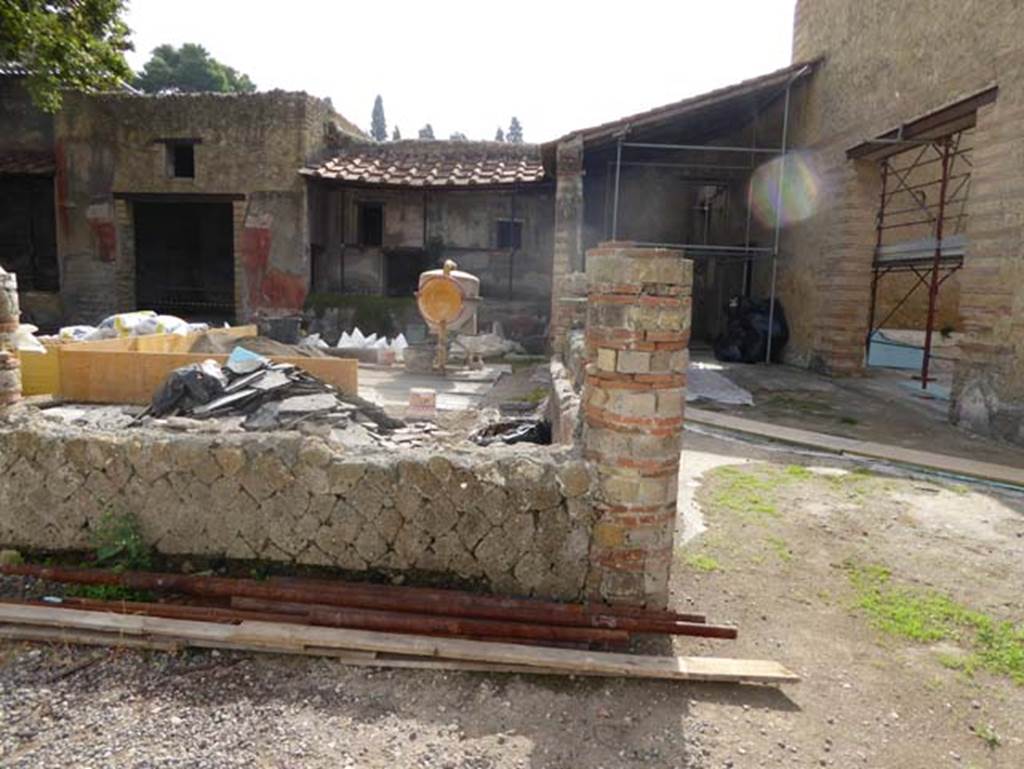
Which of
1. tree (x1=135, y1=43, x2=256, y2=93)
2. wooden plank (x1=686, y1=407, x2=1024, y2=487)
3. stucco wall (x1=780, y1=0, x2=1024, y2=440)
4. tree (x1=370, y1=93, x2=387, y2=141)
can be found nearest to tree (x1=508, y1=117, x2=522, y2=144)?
tree (x1=370, y1=93, x2=387, y2=141)

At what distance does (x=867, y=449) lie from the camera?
706 centimetres

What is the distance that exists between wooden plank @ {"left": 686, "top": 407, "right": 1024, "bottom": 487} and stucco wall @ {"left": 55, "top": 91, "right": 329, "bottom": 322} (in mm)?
12040

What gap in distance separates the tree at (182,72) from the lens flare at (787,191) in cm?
2984

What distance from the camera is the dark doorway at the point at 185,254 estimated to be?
832 inches

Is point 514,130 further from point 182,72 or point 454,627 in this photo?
point 454,627

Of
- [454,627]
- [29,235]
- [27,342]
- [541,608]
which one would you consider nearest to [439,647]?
[454,627]

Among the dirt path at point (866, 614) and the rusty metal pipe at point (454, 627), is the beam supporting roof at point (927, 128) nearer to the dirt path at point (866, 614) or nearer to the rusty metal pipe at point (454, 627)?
the dirt path at point (866, 614)

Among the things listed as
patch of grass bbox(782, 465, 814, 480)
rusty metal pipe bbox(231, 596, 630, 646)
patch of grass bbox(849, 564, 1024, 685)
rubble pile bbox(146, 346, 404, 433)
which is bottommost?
patch of grass bbox(849, 564, 1024, 685)

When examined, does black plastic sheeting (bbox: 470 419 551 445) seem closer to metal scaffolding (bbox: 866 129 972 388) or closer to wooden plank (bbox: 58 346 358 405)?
wooden plank (bbox: 58 346 358 405)

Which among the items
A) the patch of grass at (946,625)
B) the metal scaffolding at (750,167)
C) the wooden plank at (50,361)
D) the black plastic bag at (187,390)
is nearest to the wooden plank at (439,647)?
the patch of grass at (946,625)

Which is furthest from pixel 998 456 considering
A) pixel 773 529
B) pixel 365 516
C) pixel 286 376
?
pixel 286 376

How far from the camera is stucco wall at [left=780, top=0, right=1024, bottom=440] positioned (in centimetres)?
766

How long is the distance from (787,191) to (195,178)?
1374 centimetres

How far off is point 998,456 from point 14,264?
24.1m
